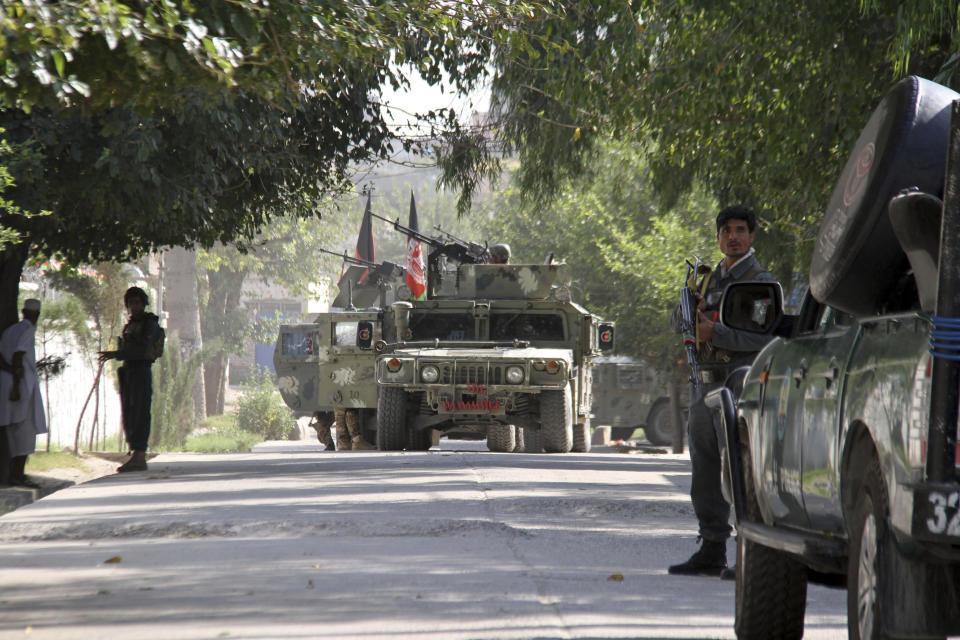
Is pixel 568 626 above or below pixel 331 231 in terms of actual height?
below

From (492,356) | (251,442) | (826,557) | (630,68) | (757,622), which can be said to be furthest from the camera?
(251,442)

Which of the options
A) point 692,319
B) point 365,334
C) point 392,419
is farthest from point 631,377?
point 692,319

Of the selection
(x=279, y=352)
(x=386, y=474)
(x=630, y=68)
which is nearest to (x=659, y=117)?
(x=630, y=68)

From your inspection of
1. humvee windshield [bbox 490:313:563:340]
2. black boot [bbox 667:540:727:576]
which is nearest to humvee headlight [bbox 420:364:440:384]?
humvee windshield [bbox 490:313:563:340]

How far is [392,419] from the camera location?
650 inches

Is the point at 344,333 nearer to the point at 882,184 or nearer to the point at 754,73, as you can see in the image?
the point at 754,73

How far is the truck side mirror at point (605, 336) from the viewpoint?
1778cm

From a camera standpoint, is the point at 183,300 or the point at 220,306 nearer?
the point at 183,300

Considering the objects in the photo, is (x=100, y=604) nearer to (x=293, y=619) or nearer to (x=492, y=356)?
(x=293, y=619)

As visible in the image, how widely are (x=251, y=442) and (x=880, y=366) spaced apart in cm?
2708

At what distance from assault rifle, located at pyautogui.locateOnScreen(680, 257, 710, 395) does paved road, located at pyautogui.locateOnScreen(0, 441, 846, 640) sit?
0.96 m

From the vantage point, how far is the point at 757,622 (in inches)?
195

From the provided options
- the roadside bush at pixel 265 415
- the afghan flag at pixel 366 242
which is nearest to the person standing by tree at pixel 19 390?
the afghan flag at pixel 366 242

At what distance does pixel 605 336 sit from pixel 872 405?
14167 millimetres
